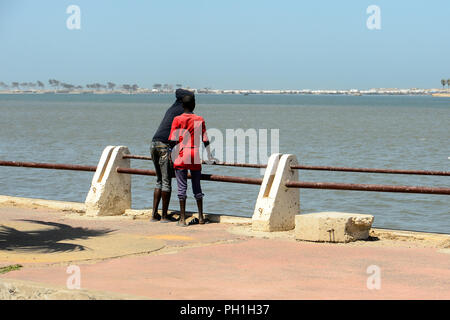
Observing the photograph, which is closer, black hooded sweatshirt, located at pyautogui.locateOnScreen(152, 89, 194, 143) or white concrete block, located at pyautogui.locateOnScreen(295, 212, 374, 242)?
white concrete block, located at pyautogui.locateOnScreen(295, 212, 374, 242)

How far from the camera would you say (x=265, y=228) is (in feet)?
33.3

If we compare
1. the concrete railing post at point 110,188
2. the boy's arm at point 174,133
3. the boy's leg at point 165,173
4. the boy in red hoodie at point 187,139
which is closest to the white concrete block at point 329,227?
the boy in red hoodie at point 187,139

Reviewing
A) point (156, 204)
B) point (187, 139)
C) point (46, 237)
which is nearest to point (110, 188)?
point (156, 204)

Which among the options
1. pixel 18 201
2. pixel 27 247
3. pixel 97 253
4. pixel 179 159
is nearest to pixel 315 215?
pixel 179 159

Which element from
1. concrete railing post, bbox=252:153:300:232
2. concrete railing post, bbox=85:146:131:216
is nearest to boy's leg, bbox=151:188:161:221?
concrete railing post, bbox=85:146:131:216

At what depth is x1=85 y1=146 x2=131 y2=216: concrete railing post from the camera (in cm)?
1168

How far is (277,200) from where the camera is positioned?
1028cm

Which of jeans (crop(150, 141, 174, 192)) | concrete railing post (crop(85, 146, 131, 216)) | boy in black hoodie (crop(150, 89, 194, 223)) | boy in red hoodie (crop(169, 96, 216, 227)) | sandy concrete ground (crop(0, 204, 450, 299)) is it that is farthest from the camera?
concrete railing post (crop(85, 146, 131, 216))

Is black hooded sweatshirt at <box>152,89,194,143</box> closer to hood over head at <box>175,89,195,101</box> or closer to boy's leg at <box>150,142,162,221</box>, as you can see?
hood over head at <box>175,89,195,101</box>

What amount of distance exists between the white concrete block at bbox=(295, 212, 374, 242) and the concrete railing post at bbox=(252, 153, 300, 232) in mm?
672

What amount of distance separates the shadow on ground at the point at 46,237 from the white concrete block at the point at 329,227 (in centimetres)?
246

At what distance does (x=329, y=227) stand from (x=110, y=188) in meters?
3.78

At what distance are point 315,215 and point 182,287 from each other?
3248 mm

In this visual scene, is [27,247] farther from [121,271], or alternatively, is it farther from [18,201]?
[18,201]
